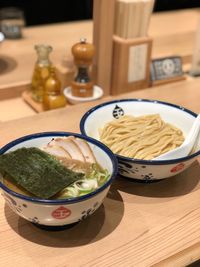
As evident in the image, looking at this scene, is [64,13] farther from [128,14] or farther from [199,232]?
[199,232]

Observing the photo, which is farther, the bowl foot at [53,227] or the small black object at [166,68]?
the small black object at [166,68]

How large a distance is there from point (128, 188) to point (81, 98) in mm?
534

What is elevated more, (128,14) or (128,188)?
(128,14)

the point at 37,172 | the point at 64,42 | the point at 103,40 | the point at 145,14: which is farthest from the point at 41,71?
the point at 37,172

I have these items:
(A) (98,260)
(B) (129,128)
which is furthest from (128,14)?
(A) (98,260)

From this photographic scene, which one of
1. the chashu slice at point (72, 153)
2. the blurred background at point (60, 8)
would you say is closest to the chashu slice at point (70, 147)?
the chashu slice at point (72, 153)

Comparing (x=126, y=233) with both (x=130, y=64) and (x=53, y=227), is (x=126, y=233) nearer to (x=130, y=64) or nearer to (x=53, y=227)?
(x=53, y=227)

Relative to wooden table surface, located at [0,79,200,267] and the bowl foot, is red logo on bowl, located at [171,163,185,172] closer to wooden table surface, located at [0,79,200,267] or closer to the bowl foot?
wooden table surface, located at [0,79,200,267]

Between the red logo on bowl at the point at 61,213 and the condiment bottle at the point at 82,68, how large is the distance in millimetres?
712

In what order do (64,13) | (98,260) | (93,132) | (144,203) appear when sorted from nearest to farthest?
(98,260)
(144,203)
(93,132)
(64,13)

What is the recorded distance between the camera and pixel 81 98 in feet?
4.35

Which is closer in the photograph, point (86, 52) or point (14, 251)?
point (14, 251)

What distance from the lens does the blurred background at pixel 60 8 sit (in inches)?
→ 111

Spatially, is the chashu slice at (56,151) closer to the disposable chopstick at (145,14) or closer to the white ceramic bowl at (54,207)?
the white ceramic bowl at (54,207)
